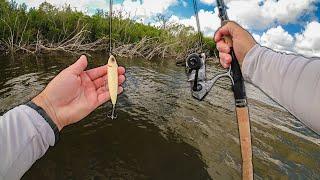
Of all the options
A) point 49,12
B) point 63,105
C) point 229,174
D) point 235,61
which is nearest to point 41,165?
point 229,174

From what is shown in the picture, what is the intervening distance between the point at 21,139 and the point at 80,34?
18550mm

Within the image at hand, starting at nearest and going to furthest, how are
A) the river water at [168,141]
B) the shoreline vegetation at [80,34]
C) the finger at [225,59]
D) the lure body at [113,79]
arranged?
the lure body at [113,79], the finger at [225,59], the river water at [168,141], the shoreline vegetation at [80,34]

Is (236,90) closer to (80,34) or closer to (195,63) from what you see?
(195,63)

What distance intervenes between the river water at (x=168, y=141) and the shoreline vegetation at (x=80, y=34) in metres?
5.55

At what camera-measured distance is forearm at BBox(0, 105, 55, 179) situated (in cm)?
208

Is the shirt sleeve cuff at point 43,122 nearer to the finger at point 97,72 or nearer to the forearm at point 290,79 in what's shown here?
the finger at point 97,72

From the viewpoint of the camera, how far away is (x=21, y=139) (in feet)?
7.09

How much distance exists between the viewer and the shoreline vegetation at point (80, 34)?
1792 cm

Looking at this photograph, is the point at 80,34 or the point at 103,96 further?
the point at 80,34

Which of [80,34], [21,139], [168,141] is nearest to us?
[21,139]

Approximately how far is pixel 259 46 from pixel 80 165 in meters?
4.60

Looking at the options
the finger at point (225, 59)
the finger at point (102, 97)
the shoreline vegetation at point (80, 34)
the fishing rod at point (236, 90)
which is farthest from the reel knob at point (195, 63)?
the shoreline vegetation at point (80, 34)

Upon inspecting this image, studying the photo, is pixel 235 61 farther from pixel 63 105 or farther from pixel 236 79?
pixel 63 105

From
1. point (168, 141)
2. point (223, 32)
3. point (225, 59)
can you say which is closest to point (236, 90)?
point (225, 59)
